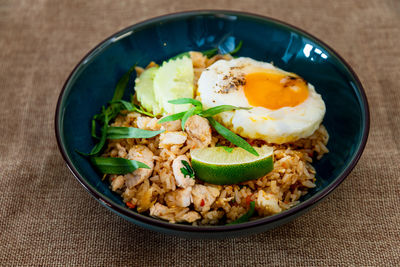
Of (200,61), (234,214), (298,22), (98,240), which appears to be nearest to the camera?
(234,214)

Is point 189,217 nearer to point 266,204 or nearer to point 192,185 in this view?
point 192,185

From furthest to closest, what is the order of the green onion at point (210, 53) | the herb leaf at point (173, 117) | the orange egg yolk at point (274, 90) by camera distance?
1. the green onion at point (210, 53)
2. the orange egg yolk at point (274, 90)
3. the herb leaf at point (173, 117)

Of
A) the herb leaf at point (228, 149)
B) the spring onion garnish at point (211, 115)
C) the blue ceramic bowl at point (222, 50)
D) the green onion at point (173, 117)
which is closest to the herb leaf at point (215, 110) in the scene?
the spring onion garnish at point (211, 115)

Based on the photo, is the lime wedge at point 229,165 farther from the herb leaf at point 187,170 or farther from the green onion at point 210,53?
the green onion at point 210,53

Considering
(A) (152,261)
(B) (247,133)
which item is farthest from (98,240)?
(B) (247,133)

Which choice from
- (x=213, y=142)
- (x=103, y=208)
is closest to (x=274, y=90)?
(x=213, y=142)

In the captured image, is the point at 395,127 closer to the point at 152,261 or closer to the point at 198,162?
the point at 198,162
